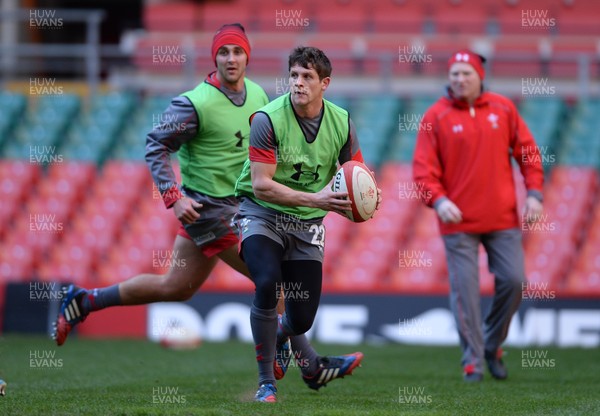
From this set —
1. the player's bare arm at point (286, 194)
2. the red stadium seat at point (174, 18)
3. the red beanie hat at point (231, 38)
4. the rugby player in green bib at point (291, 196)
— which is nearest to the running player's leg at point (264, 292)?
the rugby player in green bib at point (291, 196)

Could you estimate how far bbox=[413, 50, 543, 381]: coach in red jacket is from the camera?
899cm

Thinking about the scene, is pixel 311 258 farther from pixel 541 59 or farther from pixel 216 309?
pixel 541 59

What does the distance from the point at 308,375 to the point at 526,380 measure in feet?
7.34

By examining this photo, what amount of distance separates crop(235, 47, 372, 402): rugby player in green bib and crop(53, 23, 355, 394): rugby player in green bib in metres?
0.79

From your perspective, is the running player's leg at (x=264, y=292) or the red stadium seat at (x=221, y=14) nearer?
the running player's leg at (x=264, y=292)

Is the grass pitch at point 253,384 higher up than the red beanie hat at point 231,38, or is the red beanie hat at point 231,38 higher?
the red beanie hat at point 231,38

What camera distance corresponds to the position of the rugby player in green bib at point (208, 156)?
8.06m

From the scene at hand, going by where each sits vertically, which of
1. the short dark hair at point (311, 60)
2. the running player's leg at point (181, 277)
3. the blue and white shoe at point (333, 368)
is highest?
the short dark hair at point (311, 60)

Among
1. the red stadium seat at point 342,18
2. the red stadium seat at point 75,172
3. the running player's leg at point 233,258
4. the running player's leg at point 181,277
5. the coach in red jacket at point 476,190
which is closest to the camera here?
the running player's leg at point 233,258

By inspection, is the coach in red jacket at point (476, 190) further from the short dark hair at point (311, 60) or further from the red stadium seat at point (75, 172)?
the red stadium seat at point (75, 172)

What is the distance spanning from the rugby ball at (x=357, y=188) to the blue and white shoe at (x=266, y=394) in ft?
4.02

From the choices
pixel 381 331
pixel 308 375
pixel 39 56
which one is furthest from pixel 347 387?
pixel 39 56

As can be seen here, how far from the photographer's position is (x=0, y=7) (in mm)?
22516

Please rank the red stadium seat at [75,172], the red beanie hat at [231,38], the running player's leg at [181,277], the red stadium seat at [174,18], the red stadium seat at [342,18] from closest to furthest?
the red beanie hat at [231,38] < the running player's leg at [181,277] < the red stadium seat at [75,172] < the red stadium seat at [342,18] < the red stadium seat at [174,18]
